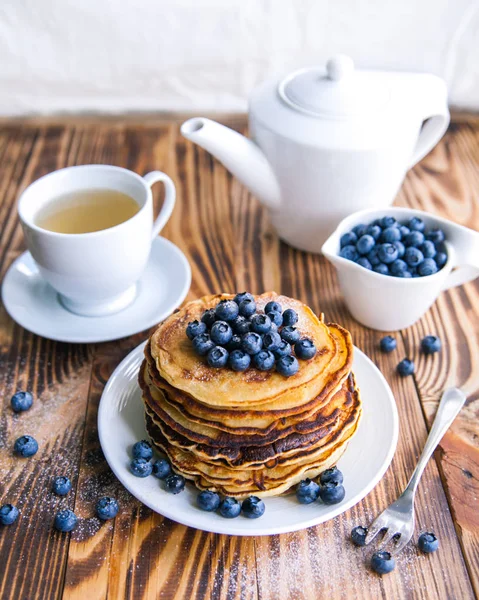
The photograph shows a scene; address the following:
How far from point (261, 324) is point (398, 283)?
0.37 metres

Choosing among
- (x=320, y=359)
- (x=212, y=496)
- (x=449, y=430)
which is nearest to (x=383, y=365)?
(x=449, y=430)

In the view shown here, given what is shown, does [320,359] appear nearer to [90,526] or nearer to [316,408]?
[316,408]

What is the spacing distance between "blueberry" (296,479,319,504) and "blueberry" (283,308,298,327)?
23cm

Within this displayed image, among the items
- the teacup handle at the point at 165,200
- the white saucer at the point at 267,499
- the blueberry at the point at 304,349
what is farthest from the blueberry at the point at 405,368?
the teacup handle at the point at 165,200

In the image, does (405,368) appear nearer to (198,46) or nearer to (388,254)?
(388,254)

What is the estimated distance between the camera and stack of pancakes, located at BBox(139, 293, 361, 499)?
85 cm

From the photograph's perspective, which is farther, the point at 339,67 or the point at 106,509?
the point at 339,67

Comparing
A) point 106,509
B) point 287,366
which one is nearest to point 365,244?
point 287,366

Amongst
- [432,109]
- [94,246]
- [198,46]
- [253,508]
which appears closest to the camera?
[253,508]

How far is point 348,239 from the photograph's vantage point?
1.27 meters

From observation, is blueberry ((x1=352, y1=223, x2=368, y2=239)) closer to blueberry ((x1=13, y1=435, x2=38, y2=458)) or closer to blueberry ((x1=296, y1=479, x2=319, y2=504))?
blueberry ((x1=296, y1=479, x2=319, y2=504))

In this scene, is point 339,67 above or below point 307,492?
above

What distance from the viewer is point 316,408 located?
870 millimetres

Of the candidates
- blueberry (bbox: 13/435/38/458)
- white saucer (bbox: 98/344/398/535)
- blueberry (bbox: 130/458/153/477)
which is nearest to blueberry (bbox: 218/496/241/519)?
white saucer (bbox: 98/344/398/535)
